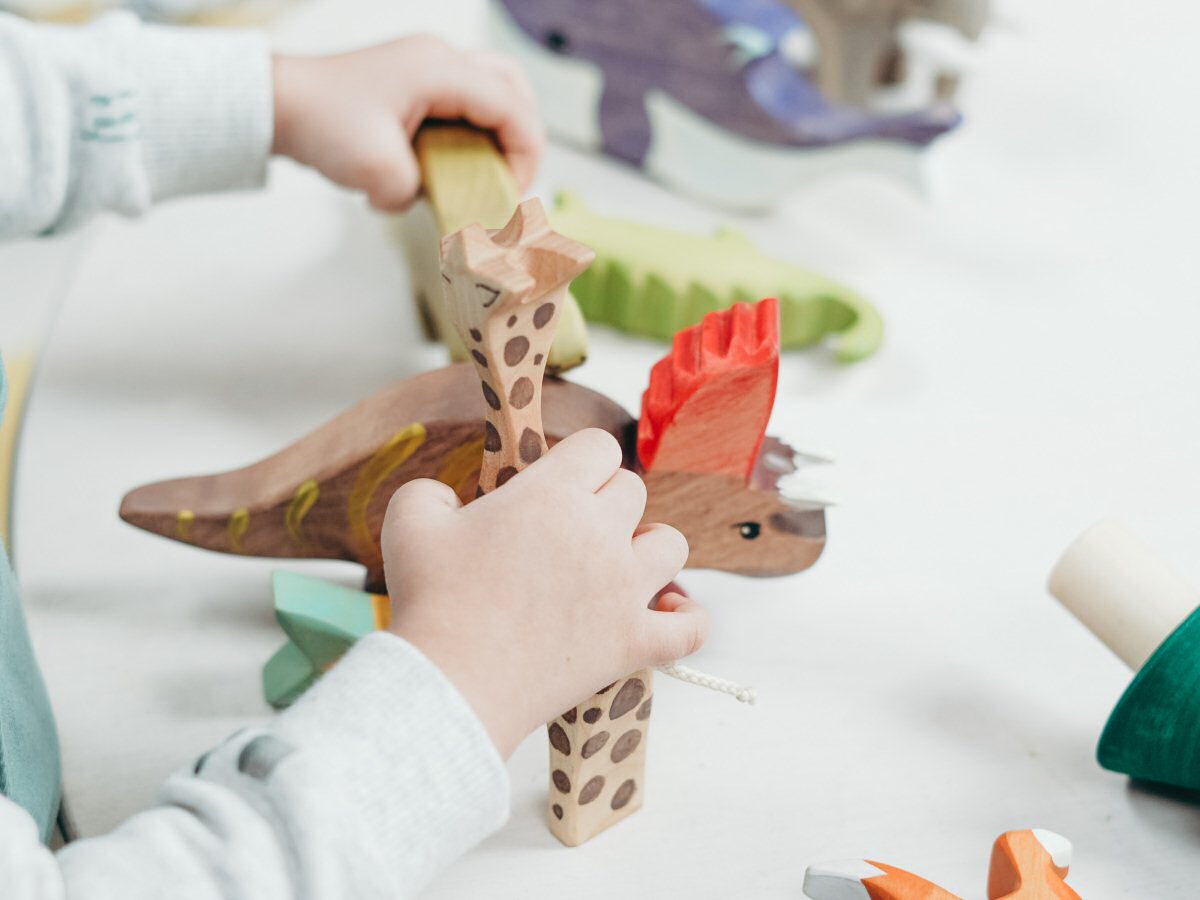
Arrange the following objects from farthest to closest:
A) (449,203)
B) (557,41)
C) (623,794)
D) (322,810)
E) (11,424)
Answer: (557,41) → (11,424) → (449,203) → (623,794) → (322,810)

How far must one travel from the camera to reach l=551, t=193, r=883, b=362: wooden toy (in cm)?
62

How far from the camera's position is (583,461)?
37cm

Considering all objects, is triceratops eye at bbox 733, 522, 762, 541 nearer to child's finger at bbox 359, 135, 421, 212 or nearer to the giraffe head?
the giraffe head

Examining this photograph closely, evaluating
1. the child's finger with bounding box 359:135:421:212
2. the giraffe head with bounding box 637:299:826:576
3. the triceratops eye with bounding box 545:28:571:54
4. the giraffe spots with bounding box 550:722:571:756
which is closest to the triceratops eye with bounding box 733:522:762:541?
the giraffe head with bounding box 637:299:826:576

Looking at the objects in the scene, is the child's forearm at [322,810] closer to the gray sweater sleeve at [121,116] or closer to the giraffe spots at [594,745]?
the giraffe spots at [594,745]

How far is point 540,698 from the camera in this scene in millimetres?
349

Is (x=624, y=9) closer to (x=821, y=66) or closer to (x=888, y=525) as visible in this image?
(x=821, y=66)

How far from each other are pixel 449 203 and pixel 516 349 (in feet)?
0.66

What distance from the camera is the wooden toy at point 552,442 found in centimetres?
42

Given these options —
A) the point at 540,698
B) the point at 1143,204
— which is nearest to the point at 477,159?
the point at 540,698

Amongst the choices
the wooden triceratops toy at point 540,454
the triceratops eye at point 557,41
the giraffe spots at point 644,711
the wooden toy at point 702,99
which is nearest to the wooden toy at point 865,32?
the wooden toy at point 702,99

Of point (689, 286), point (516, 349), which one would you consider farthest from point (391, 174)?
point (516, 349)

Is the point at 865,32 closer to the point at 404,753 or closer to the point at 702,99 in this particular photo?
the point at 702,99

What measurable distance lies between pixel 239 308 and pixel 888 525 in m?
0.35
